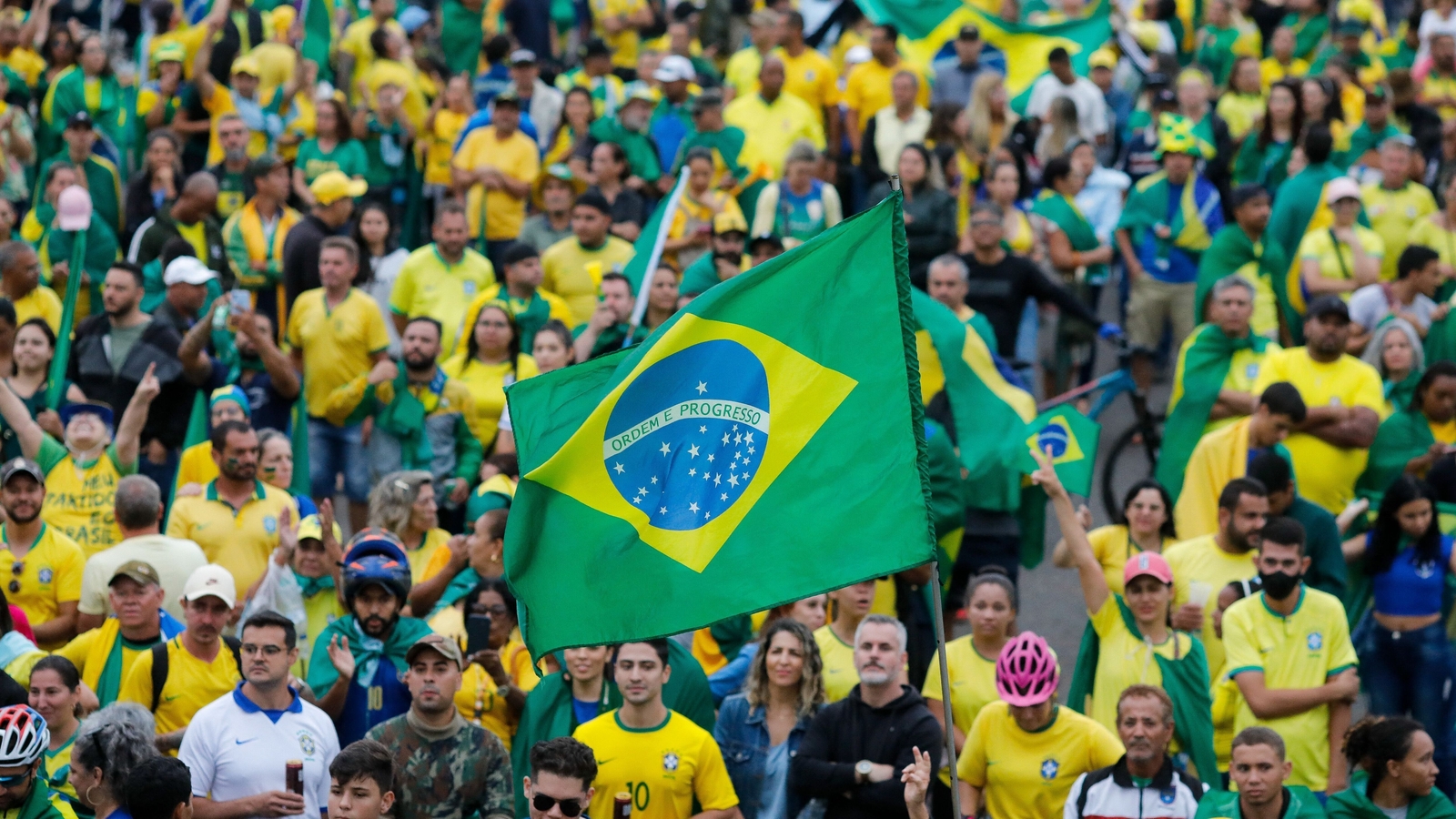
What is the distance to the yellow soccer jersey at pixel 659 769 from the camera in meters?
7.96

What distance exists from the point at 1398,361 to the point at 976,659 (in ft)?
14.1

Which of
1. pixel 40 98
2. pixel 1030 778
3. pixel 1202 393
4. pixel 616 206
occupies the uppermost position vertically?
pixel 40 98

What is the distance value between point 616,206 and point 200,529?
5.75 meters

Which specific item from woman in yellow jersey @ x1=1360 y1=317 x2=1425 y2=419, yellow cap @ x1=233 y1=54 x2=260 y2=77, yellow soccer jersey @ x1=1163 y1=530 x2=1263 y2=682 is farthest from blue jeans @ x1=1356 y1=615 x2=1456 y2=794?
yellow cap @ x1=233 y1=54 x2=260 y2=77

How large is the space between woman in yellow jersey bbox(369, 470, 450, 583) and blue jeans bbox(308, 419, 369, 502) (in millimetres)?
2332

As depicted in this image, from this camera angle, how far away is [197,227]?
14344 mm

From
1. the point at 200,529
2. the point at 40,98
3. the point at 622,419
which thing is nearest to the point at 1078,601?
the point at 200,529

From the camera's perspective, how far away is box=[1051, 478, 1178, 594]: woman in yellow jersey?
32.6 feet

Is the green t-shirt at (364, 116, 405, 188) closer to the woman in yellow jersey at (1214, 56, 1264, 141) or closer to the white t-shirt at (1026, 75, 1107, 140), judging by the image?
the white t-shirt at (1026, 75, 1107, 140)

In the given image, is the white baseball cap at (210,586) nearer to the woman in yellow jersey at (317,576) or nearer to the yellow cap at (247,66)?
the woman in yellow jersey at (317,576)

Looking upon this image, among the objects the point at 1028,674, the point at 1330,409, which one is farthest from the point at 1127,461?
the point at 1028,674

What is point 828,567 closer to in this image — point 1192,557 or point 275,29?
point 1192,557

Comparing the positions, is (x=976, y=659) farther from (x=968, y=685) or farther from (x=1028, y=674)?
(x=1028, y=674)

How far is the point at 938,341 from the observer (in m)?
11.2
